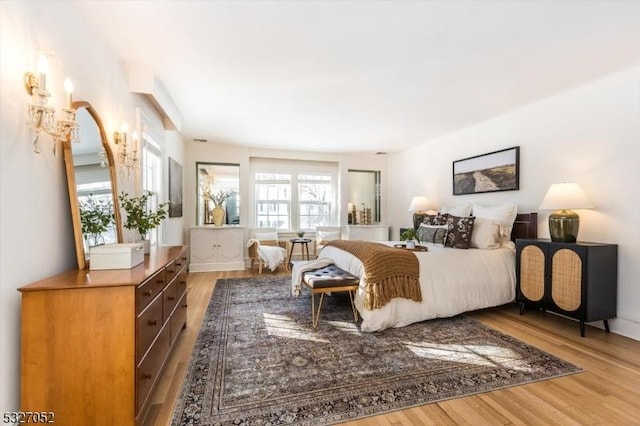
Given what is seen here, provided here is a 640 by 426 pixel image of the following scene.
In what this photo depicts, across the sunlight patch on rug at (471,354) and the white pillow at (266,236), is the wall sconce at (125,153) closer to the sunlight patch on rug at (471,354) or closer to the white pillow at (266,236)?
the sunlight patch on rug at (471,354)

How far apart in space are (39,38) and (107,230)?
118 centimetres

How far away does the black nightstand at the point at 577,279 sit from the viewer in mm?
2676

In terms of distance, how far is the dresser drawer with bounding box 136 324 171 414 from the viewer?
1.46 m

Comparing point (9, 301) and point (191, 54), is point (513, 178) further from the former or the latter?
point (9, 301)

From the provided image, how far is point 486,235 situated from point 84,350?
3.77 metres

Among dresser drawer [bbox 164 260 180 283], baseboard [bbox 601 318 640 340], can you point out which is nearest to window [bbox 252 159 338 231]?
dresser drawer [bbox 164 260 180 283]

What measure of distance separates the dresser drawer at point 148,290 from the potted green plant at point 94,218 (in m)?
0.50

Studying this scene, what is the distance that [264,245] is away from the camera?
570cm

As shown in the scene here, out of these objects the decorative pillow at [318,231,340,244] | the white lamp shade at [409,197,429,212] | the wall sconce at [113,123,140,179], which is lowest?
the decorative pillow at [318,231,340,244]

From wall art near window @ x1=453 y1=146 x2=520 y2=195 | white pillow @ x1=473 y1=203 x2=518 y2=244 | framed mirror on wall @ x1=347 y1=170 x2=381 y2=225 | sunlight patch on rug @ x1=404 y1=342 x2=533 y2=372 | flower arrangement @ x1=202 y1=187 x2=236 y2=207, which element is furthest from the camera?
framed mirror on wall @ x1=347 y1=170 x2=381 y2=225

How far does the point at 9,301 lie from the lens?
1.33m

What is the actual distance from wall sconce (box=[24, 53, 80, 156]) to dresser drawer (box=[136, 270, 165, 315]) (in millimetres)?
877

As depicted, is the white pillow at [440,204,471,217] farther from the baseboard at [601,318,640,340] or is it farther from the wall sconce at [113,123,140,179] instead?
the wall sconce at [113,123,140,179]

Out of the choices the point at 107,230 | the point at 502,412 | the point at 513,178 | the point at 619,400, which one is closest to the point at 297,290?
the point at 107,230
